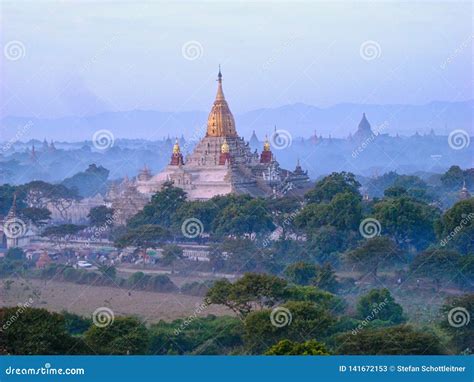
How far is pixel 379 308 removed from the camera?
18.8 metres

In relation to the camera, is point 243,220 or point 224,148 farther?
point 224,148

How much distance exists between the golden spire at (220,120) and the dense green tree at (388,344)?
21595mm

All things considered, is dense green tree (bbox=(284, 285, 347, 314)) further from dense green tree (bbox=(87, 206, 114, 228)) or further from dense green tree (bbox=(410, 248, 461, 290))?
dense green tree (bbox=(87, 206, 114, 228))

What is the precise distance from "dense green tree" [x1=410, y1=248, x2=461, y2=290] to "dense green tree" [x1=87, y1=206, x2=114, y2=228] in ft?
35.4

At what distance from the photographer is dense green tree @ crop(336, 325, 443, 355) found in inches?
585

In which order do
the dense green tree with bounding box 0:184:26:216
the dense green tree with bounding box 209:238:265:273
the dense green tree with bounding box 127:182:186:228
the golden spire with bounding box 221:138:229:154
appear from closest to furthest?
the dense green tree with bounding box 209:238:265:273 → the dense green tree with bounding box 127:182:186:228 → the dense green tree with bounding box 0:184:26:216 → the golden spire with bounding box 221:138:229:154

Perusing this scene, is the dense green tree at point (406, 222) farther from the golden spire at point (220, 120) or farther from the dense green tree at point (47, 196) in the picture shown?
the dense green tree at point (47, 196)

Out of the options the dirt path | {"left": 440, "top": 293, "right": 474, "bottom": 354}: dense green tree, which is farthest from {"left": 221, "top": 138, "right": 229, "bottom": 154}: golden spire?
{"left": 440, "top": 293, "right": 474, "bottom": 354}: dense green tree

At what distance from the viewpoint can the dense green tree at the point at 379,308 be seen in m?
18.8

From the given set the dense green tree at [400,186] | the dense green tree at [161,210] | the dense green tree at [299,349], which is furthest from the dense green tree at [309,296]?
the dense green tree at [400,186]

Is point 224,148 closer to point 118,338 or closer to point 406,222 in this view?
point 406,222

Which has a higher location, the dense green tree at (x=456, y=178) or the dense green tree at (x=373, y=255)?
the dense green tree at (x=456, y=178)

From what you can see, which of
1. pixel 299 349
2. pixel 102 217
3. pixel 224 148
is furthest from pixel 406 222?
pixel 299 349

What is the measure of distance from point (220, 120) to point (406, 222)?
11.4 meters
